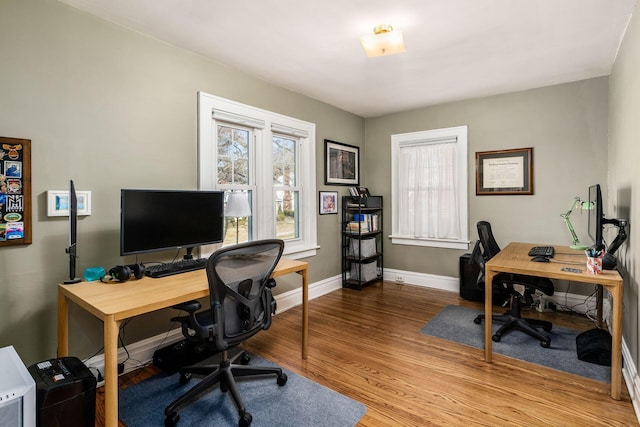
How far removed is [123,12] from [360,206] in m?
3.09

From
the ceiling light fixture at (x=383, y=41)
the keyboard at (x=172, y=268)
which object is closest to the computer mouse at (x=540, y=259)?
the ceiling light fixture at (x=383, y=41)

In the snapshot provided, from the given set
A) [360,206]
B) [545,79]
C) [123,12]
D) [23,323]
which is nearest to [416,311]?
[360,206]

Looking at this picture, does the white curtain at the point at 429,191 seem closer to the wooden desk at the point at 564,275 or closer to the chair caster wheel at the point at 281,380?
the wooden desk at the point at 564,275

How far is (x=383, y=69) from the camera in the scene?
10.1 ft

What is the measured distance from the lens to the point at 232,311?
1880 mm

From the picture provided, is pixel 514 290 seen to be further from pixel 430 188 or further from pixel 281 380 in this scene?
pixel 281 380

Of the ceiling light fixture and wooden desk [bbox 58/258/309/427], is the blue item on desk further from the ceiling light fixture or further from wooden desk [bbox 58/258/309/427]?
wooden desk [bbox 58/258/309/427]

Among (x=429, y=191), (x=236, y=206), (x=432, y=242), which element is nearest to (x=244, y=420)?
(x=236, y=206)

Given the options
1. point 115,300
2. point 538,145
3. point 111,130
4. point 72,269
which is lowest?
point 115,300

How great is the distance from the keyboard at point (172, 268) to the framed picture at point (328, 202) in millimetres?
2009

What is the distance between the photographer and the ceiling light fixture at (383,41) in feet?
7.52

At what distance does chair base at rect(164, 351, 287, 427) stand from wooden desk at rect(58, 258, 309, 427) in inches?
14.4

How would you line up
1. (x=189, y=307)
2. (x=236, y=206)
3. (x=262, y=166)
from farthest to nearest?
(x=262, y=166) < (x=236, y=206) < (x=189, y=307)

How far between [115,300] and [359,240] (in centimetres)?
304
